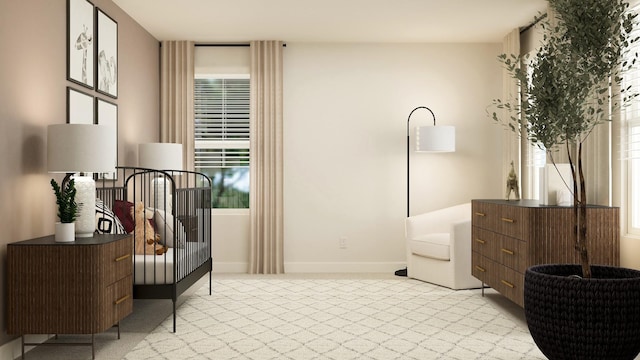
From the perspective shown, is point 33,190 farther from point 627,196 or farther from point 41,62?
point 627,196

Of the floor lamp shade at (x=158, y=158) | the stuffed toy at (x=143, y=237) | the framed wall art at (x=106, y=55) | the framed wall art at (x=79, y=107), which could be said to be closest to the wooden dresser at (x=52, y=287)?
the stuffed toy at (x=143, y=237)

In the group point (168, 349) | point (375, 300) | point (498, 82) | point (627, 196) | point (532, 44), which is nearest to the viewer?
point (168, 349)

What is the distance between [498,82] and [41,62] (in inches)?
180

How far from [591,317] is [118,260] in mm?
2506

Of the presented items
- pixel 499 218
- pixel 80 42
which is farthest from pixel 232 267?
pixel 499 218

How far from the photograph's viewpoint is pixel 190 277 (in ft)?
14.1

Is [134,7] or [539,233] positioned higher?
[134,7]

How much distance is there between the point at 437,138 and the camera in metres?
5.88

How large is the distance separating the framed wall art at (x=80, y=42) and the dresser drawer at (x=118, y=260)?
4.36ft

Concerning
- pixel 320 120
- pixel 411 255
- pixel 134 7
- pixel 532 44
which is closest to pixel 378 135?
pixel 320 120

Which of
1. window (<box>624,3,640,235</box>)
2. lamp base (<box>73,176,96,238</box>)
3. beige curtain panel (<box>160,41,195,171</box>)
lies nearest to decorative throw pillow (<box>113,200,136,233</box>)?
lamp base (<box>73,176,96,238</box>)

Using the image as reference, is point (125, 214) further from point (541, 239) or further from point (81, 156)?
point (541, 239)

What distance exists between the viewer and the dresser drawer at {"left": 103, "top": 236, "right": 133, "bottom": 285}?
326cm

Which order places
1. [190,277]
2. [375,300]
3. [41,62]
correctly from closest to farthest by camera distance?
[41,62], [190,277], [375,300]
